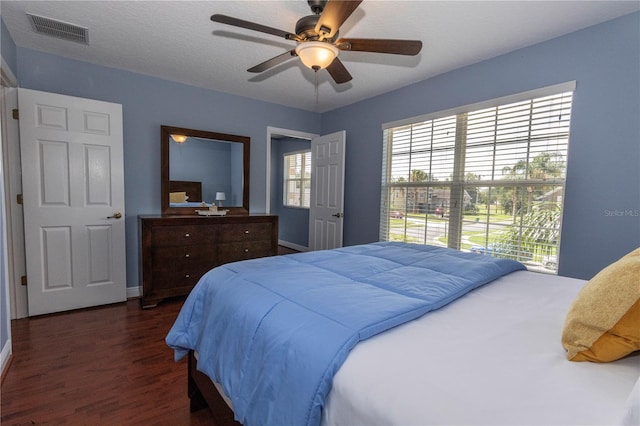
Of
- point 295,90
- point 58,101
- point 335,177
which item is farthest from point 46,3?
point 335,177

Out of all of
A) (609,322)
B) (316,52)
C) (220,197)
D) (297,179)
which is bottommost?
(609,322)

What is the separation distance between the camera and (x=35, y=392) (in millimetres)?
1760

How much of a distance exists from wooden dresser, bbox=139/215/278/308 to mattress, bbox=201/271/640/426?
283cm

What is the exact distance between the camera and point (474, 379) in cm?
72

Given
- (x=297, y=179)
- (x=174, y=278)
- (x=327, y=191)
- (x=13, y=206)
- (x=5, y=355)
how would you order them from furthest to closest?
(x=297, y=179), (x=327, y=191), (x=174, y=278), (x=13, y=206), (x=5, y=355)

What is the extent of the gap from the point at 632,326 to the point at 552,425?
0.43 metres

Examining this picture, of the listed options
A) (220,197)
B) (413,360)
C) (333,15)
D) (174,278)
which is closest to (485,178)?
(333,15)

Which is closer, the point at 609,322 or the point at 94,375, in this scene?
the point at 609,322

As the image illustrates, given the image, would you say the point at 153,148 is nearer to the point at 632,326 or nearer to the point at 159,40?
the point at 159,40

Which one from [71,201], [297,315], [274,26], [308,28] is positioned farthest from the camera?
[71,201]

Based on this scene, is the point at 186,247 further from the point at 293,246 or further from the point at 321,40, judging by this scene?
the point at 293,246

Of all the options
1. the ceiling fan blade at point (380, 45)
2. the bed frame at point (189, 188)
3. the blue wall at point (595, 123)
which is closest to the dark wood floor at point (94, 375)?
the bed frame at point (189, 188)

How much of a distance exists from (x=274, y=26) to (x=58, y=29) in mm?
1752

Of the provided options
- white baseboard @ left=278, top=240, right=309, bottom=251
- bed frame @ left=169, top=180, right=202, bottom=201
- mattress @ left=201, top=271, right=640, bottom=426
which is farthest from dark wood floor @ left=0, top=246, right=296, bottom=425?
white baseboard @ left=278, top=240, right=309, bottom=251
